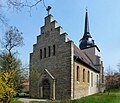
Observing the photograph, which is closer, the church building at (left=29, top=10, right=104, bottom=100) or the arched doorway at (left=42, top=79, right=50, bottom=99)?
the church building at (left=29, top=10, right=104, bottom=100)

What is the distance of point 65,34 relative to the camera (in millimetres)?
34906

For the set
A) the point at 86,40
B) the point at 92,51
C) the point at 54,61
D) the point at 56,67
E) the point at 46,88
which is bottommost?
the point at 46,88

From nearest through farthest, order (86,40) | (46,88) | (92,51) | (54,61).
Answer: (54,61) < (46,88) < (92,51) < (86,40)

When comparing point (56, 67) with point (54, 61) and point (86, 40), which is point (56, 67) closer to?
point (54, 61)

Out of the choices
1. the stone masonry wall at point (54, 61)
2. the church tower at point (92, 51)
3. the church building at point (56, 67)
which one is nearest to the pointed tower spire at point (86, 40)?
the church tower at point (92, 51)

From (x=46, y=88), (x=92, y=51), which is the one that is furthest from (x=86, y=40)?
(x=46, y=88)

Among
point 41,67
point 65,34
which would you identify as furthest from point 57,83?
point 65,34

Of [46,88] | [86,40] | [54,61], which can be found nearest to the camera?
[54,61]

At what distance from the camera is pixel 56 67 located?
116ft

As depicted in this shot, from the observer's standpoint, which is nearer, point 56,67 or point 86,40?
point 56,67

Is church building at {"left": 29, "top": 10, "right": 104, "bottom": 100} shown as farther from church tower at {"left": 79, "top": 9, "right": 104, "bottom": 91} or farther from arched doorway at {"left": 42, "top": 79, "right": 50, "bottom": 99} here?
church tower at {"left": 79, "top": 9, "right": 104, "bottom": 91}

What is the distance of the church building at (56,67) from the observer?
33.6 metres

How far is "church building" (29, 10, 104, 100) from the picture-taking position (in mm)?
33625

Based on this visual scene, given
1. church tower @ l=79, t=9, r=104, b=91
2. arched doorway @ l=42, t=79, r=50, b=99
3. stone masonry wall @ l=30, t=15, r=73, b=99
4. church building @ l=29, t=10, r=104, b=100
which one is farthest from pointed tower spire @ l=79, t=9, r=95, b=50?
arched doorway @ l=42, t=79, r=50, b=99
